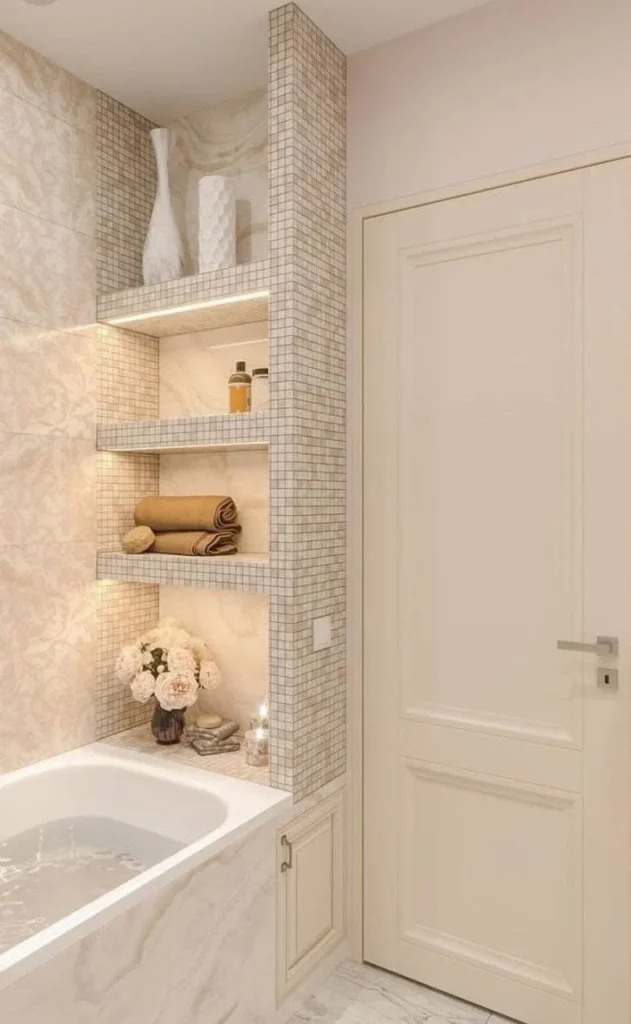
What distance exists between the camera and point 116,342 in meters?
2.43

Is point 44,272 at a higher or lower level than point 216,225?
lower

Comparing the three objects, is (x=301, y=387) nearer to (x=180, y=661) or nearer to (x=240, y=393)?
(x=240, y=393)

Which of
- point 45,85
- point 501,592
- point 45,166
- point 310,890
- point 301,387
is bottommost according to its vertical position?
point 310,890

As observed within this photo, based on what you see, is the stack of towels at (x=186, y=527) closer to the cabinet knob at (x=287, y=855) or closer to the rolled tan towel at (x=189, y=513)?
the rolled tan towel at (x=189, y=513)

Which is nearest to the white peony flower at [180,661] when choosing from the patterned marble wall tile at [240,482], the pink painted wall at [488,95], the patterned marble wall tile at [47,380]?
the patterned marble wall tile at [240,482]

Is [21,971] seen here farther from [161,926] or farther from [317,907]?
[317,907]

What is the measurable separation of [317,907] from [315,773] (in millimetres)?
389

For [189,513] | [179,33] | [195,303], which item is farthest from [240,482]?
[179,33]

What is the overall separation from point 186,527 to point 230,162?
122 cm

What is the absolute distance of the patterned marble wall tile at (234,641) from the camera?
2342 mm

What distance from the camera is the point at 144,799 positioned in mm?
2123

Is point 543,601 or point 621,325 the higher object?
point 621,325

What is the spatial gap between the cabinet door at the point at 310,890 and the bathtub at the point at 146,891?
84mm

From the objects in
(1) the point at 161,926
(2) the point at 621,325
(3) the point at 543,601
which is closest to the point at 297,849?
(1) the point at 161,926
